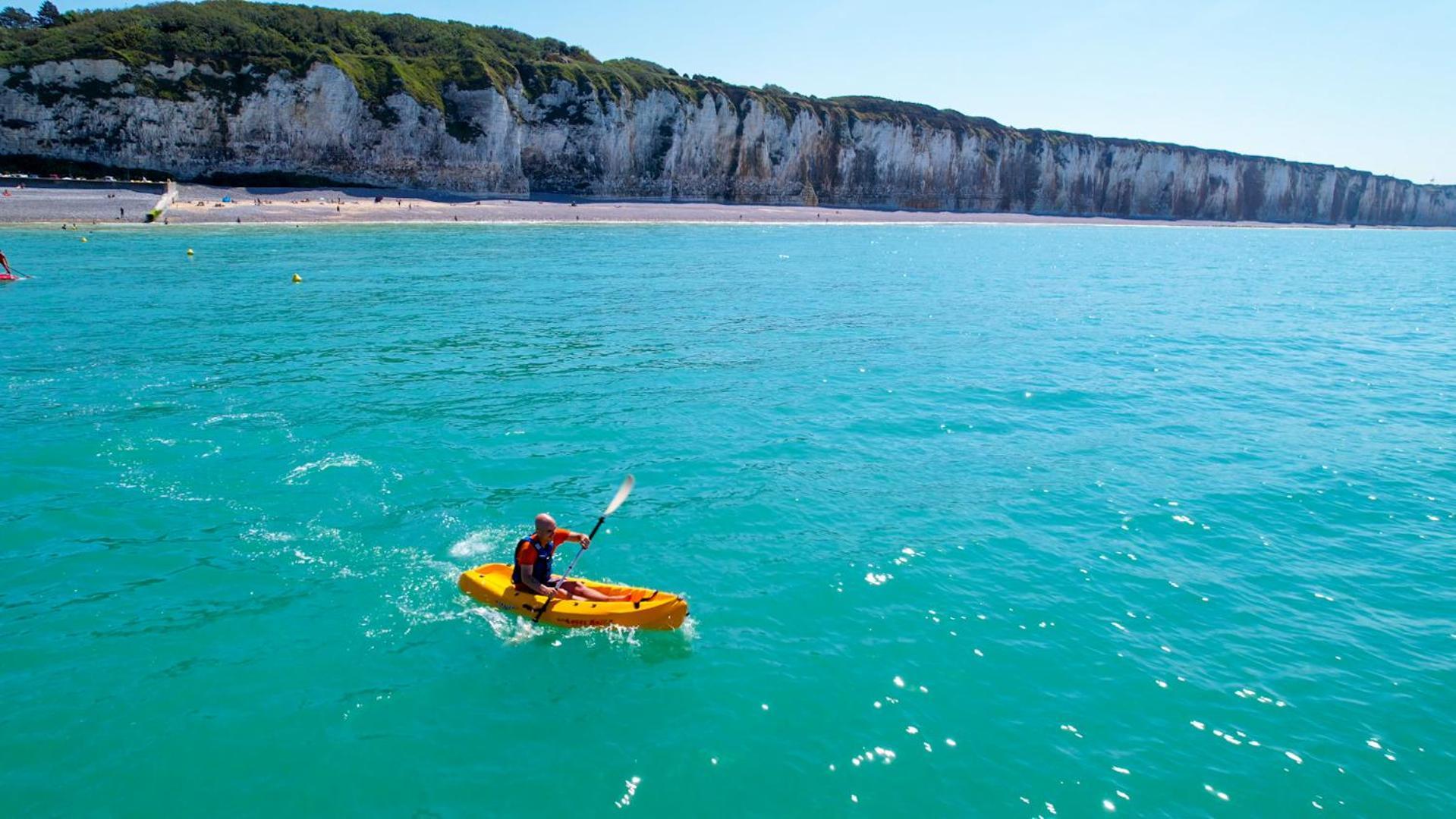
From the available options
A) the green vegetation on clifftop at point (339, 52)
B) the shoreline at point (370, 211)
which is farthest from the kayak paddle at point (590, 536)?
the green vegetation on clifftop at point (339, 52)

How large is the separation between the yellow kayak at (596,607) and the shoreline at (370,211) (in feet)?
185

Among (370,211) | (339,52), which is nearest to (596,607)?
(370,211)

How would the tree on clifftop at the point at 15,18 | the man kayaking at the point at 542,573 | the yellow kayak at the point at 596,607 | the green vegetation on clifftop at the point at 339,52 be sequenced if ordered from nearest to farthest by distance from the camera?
the yellow kayak at the point at 596,607 < the man kayaking at the point at 542,573 < the green vegetation on clifftop at the point at 339,52 < the tree on clifftop at the point at 15,18

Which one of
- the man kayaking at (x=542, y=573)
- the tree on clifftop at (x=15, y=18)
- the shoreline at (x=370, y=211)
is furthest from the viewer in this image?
the tree on clifftop at (x=15, y=18)

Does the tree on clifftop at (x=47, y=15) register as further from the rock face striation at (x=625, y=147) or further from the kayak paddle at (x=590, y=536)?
the kayak paddle at (x=590, y=536)

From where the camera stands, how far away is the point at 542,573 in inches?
431

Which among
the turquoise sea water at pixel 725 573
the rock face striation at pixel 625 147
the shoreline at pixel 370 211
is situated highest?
the rock face striation at pixel 625 147

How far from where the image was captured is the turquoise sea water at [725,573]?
8.41m

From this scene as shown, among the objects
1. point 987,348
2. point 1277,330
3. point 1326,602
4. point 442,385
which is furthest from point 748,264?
point 1326,602

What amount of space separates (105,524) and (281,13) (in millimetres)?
80955

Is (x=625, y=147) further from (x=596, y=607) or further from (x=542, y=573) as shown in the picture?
(x=596, y=607)

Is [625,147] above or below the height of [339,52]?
below

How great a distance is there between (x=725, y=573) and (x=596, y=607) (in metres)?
2.19

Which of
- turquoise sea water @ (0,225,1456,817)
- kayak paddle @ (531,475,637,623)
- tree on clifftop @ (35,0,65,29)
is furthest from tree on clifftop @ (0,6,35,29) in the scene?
kayak paddle @ (531,475,637,623)
